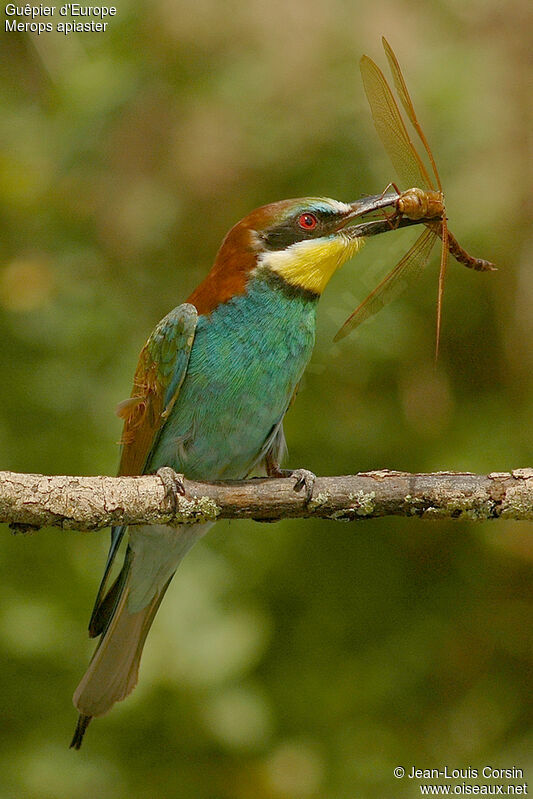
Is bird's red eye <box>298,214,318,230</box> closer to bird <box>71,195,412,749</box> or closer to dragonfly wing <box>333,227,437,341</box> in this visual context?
bird <box>71,195,412,749</box>

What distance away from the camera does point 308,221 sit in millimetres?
2635

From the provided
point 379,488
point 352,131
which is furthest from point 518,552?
point 352,131

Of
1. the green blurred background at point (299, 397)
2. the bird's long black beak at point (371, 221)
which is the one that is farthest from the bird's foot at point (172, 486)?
the bird's long black beak at point (371, 221)

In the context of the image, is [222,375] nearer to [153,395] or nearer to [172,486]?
[153,395]

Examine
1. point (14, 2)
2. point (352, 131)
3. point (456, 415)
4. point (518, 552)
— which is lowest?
point (518, 552)

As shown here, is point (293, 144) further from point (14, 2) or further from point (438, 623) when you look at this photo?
point (438, 623)

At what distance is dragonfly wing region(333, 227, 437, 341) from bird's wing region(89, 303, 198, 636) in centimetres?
43

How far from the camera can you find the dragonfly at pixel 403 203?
8.68 ft

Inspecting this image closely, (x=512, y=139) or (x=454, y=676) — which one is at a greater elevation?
(x=512, y=139)

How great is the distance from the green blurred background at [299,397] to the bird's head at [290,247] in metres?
0.22

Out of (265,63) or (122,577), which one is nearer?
(122,577)

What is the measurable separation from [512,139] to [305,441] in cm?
154

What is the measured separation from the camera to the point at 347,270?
9.89 feet

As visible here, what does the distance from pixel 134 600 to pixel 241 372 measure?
71 centimetres
